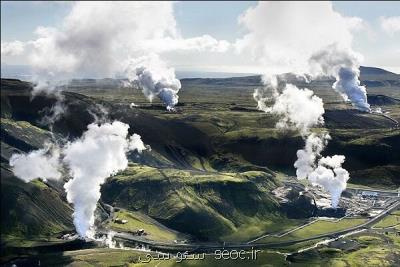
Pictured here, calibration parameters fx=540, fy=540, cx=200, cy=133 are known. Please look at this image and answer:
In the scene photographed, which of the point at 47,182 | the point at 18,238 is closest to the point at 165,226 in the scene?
the point at 47,182

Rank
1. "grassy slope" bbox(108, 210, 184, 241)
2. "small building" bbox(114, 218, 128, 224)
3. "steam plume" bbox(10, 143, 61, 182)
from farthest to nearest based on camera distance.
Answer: "small building" bbox(114, 218, 128, 224) → "grassy slope" bbox(108, 210, 184, 241) → "steam plume" bbox(10, 143, 61, 182)

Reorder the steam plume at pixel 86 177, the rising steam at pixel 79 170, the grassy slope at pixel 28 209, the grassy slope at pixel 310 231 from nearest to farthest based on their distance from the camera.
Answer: the grassy slope at pixel 28 209
the rising steam at pixel 79 170
the steam plume at pixel 86 177
the grassy slope at pixel 310 231

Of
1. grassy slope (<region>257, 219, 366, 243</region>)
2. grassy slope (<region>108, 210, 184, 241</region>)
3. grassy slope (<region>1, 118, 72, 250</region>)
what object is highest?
grassy slope (<region>1, 118, 72, 250</region>)

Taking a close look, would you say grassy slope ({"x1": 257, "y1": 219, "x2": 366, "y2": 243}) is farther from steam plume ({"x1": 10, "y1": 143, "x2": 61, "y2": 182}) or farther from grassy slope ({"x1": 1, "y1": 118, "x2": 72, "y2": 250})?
steam plume ({"x1": 10, "y1": 143, "x2": 61, "y2": 182})

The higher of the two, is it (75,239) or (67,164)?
(67,164)

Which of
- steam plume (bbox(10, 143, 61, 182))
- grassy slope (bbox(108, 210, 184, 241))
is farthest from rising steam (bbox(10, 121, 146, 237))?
grassy slope (bbox(108, 210, 184, 241))

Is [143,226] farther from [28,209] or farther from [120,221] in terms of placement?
[28,209]

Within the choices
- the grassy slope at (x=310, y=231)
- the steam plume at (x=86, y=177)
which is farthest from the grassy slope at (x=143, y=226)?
the grassy slope at (x=310, y=231)

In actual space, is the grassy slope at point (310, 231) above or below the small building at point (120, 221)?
below

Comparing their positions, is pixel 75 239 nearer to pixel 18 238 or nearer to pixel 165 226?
pixel 18 238

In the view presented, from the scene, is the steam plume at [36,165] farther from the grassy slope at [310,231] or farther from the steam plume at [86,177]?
the grassy slope at [310,231]

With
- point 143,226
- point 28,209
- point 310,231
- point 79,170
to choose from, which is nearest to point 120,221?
point 143,226
